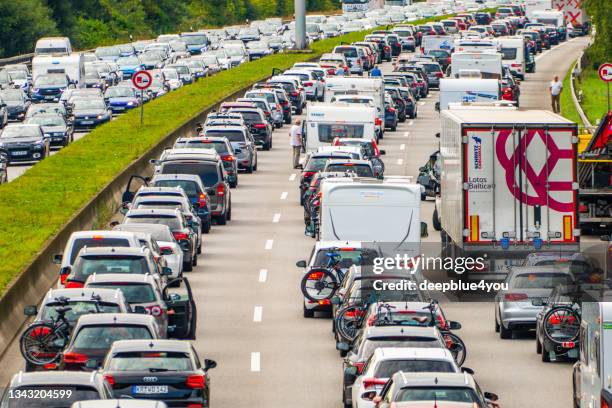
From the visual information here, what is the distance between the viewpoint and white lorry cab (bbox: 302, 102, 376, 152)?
53.0m

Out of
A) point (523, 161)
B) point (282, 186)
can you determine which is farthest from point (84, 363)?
point (282, 186)

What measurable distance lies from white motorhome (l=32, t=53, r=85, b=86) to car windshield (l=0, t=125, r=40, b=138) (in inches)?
952

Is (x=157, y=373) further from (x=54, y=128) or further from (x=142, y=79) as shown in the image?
(x=54, y=128)

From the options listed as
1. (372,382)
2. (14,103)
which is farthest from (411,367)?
(14,103)

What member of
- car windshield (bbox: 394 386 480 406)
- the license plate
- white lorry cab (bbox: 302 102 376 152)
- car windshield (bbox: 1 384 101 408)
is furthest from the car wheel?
white lorry cab (bbox: 302 102 376 152)

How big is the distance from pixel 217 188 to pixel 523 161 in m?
11.9

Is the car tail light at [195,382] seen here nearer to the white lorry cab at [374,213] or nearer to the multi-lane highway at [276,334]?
the multi-lane highway at [276,334]

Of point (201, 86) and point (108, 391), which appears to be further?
point (201, 86)

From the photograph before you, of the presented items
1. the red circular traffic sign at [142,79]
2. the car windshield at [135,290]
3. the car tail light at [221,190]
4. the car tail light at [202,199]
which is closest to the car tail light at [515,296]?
the car windshield at [135,290]

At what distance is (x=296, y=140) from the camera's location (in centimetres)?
5509

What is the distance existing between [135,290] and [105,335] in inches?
150

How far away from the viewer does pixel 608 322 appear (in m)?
19.8

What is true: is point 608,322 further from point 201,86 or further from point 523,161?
point 201,86

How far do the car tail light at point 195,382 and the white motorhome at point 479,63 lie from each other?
171 ft
